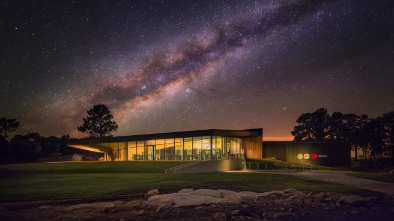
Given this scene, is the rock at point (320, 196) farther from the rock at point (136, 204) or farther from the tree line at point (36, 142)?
the tree line at point (36, 142)

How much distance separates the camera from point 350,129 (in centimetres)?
8581

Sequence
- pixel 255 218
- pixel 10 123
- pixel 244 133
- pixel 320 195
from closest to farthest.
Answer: pixel 255 218 → pixel 320 195 → pixel 244 133 → pixel 10 123

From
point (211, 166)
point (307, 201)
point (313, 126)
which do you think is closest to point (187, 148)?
point (211, 166)

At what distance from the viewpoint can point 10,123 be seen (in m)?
68.1

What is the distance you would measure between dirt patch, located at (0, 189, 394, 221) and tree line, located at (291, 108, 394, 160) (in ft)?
238

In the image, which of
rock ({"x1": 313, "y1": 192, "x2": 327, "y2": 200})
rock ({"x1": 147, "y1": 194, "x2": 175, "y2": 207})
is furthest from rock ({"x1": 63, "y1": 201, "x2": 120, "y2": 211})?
rock ({"x1": 313, "y1": 192, "x2": 327, "y2": 200})

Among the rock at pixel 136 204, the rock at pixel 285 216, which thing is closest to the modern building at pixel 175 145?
the rock at pixel 136 204

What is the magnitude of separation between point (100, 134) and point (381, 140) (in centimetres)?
6783

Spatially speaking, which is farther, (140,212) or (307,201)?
(307,201)

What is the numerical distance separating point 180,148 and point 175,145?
0.74m

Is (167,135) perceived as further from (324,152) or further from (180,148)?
(324,152)

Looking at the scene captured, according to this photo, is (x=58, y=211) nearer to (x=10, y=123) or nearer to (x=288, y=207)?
(x=288, y=207)

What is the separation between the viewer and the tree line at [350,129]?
276ft

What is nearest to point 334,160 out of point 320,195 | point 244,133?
point 244,133
